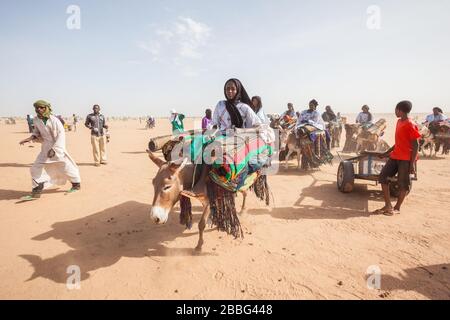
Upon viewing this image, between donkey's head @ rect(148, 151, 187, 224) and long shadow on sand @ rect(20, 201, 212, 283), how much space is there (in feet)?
4.16

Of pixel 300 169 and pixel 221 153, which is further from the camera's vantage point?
pixel 300 169

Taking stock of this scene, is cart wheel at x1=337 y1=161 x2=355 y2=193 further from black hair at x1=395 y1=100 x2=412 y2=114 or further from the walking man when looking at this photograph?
the walking man

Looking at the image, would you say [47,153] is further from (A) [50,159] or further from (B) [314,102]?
(B) [314,102]

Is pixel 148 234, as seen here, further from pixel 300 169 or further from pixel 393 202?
pixel 300 169

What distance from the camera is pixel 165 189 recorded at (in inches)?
130

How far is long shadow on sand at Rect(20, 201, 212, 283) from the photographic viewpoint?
12.5 feet

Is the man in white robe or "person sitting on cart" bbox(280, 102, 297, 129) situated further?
"person sitting on cart" bbox(280, 102, 297, 129)

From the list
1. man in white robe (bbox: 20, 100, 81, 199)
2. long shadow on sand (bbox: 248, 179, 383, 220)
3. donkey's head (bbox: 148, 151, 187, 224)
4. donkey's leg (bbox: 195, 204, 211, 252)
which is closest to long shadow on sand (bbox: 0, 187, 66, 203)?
man in white robe (bbox: 20, 100, 81, 199)

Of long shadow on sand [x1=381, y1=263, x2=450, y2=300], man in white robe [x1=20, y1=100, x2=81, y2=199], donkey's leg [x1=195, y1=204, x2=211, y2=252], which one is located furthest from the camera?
man in white robe [x1=20, y1=100, x2=81, y2=199]

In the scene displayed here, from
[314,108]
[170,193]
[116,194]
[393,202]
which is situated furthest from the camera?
[314,108]

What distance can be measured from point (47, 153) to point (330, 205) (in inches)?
308
